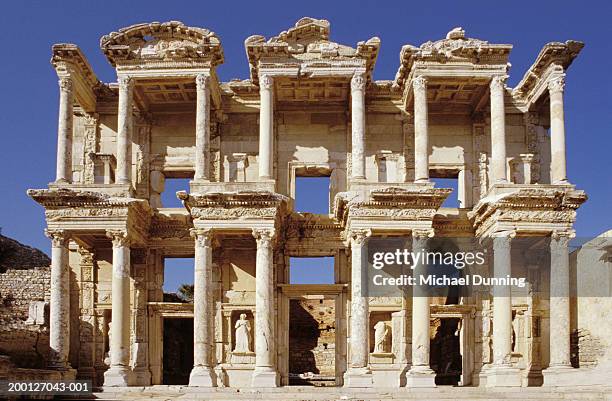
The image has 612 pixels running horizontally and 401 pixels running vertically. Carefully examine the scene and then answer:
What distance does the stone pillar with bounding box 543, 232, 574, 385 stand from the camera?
2194 cm

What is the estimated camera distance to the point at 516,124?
25.4 metres

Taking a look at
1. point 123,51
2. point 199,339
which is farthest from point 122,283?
point 123,51

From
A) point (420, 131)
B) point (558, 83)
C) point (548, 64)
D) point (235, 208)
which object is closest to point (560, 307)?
point (420, 131)

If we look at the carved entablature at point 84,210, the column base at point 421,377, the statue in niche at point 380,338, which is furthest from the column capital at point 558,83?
the carved entablature at point 84,210

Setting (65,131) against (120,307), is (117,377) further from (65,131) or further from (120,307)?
(65,131)

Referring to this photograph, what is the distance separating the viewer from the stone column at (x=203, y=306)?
71.8 feet

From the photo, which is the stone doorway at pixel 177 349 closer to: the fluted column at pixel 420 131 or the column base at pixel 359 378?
the column base at pixel 359 378

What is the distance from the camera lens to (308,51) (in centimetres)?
2386

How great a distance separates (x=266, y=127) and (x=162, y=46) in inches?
146

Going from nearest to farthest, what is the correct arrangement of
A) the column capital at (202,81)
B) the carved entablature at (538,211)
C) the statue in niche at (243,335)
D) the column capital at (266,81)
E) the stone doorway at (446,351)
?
the carved entablature at (538,211)
the column capital at (202,81)
the column capital at (266,81)
the statue in niche at (243,335)
the stone doorway at (446,351)

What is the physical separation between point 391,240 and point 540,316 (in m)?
4.84

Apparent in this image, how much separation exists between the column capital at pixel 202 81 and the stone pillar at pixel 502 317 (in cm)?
877

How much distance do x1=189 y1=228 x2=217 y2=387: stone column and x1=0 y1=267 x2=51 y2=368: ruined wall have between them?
14.3 ft

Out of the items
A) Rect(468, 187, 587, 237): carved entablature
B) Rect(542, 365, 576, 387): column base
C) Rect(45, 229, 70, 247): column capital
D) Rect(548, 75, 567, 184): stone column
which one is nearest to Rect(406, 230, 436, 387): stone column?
Rect(468, 187, 587, 237): carved entablature
